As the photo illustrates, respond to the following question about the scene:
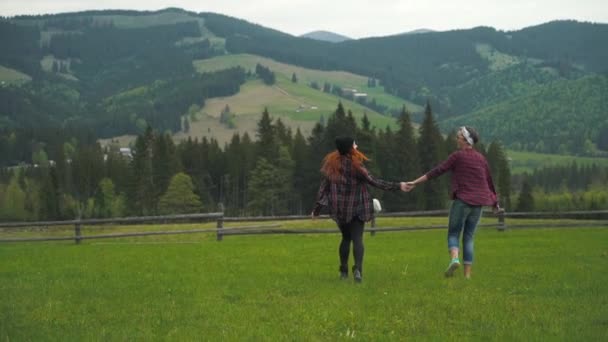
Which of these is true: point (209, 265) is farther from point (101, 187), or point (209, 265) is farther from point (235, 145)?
point (101, 187)

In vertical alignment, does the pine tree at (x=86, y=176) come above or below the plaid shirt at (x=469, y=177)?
below

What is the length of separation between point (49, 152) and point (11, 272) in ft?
549

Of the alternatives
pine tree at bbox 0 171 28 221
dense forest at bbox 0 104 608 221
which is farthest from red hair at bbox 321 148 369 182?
pine tree at bbox 0 171 28 221

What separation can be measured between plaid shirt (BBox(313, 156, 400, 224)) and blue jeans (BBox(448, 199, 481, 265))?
1241 millimetres

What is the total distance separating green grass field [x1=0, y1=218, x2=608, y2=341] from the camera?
820cm

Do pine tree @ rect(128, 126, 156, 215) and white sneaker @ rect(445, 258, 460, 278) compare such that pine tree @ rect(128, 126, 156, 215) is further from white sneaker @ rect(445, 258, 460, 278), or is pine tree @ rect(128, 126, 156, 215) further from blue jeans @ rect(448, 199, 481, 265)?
blue jeans @ rect(448, 199, 481, 265)

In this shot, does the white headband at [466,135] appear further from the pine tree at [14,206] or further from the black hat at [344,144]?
the pine tree at [14,206]

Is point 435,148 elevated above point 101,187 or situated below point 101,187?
above

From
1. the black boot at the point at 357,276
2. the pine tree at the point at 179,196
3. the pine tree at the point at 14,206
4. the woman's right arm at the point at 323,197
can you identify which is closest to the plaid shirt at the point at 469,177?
the woman's right arm at the point at 323,197

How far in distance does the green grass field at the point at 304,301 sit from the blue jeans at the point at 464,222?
0.63m

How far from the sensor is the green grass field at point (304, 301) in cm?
820

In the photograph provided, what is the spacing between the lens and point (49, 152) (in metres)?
173

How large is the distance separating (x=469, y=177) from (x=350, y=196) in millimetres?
2104

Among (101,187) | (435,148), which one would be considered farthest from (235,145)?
(435,148)
